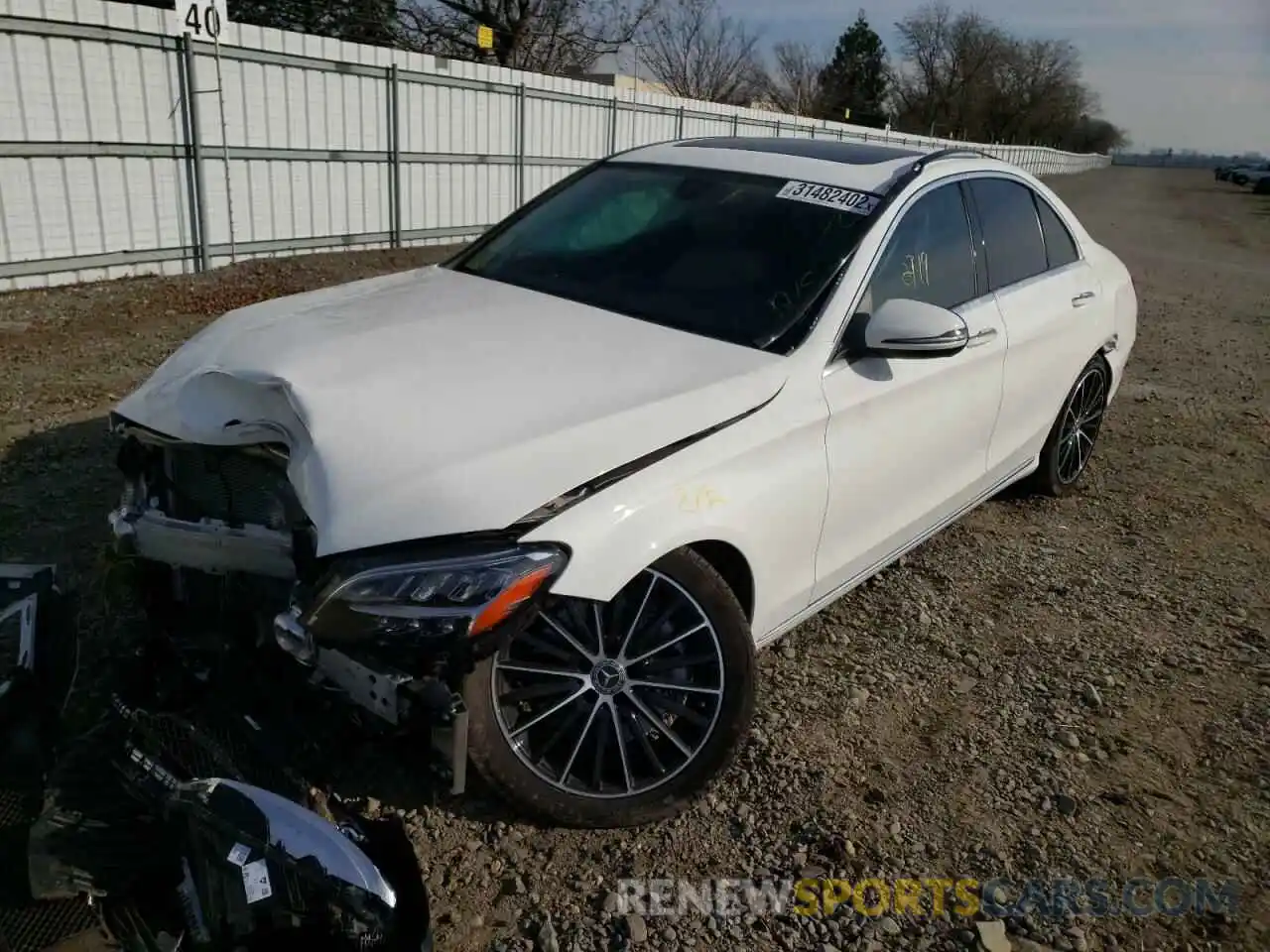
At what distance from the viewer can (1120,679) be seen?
3562 millimetres

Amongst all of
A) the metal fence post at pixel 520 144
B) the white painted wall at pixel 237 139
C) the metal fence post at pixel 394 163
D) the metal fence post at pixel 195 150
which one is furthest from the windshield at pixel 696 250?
the metal fence post at pixel 520 144

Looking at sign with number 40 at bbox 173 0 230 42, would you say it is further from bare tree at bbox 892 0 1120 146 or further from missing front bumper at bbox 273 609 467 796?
bare tree at bbox 892 0 1120 146

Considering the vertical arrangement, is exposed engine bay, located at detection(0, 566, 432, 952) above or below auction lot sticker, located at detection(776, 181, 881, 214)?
below

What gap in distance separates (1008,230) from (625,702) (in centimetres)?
293

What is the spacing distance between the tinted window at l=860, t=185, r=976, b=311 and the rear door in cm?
23

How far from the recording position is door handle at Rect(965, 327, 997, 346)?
3.66 meters

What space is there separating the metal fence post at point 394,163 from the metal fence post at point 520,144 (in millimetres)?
2350

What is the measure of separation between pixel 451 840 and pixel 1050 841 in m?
1.67

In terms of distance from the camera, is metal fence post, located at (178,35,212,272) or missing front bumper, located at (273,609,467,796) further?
metal fence post, located at (178,35,212,272)

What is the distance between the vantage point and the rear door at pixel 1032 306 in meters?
4.06

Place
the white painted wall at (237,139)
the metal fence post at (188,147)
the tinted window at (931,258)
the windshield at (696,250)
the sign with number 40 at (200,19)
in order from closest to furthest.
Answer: the windshield at (696,250) < the tinted window at (931,258) < the white painted wall at (237,139) < the sign with number 40 at (200,19) < the metal fence post at (188,147)

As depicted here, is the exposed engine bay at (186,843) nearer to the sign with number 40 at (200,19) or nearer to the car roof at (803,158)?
the car roof at (803,158)

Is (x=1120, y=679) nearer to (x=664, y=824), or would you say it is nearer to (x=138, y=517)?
(x=664, y=824)

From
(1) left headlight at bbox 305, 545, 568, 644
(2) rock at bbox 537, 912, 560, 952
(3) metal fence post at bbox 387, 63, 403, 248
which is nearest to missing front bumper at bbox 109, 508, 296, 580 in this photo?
(1) left headlight at bbox 305, 545, 568, 644
